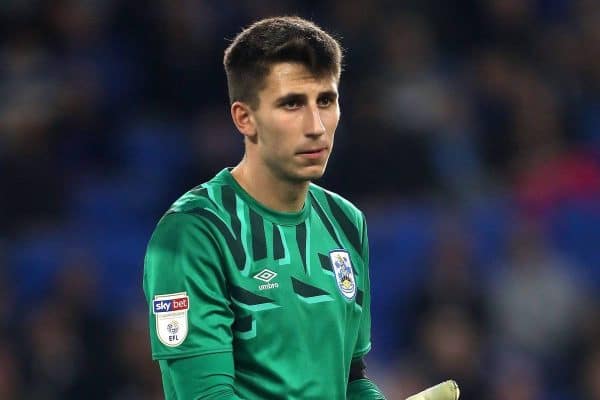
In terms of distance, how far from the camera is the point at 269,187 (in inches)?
142

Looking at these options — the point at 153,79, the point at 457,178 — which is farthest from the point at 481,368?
the point at 153,79

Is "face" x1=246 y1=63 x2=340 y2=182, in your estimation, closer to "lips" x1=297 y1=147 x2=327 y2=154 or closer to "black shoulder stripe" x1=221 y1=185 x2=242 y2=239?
"lips" x1=297 y1=147 x2=327 y2=154

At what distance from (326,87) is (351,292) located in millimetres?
614

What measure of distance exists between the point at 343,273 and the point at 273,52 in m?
0.69

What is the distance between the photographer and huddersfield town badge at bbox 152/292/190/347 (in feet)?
10.8

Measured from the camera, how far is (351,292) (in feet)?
12.0

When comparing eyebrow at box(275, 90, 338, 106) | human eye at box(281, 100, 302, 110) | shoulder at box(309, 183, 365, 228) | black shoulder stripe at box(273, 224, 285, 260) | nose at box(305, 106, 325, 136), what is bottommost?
black shoulder stripe at box(273, 224, 285, 260)

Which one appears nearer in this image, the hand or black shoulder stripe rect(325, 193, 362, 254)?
the hand

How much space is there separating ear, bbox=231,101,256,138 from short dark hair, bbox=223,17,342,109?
0.06 ft

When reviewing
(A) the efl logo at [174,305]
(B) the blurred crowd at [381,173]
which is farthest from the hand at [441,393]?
(B) the blurred crowd at [381,173]

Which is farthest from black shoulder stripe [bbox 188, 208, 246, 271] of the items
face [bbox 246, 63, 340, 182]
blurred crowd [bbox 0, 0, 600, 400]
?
blurred crowd [bbox 0, 0, 600, 400]

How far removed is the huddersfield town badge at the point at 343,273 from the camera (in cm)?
363

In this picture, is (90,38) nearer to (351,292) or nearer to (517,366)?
(517,366)

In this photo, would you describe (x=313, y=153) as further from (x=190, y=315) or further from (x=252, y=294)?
(x=190, y=315)
